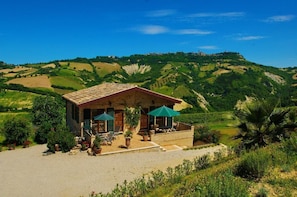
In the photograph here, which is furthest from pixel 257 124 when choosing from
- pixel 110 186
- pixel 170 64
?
pixel 170 64

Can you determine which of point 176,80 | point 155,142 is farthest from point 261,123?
point 176,80

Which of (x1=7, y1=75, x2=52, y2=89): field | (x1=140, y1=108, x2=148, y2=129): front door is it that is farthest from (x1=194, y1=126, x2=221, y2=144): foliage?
(x1=7, y1=75, x2=52, y2=89): field

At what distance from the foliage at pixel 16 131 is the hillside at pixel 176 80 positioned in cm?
5343

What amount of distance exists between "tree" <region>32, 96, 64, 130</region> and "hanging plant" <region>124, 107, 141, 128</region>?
30.1ft

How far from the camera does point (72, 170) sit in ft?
51.1

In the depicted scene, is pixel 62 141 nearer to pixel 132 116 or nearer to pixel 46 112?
pixel 132 116

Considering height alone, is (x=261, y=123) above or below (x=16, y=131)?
above

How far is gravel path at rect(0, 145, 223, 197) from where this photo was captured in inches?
515

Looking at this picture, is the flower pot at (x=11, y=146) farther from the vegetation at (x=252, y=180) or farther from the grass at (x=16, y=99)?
the grass at (x=16, y=99)

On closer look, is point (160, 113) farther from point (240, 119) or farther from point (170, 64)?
point (170, 64)

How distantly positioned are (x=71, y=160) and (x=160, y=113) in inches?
290

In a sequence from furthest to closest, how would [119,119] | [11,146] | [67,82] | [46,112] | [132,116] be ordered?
[67,82]
[46,112]
[132,116]
[119,119]
[11,146]

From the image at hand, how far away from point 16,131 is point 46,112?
233 inches

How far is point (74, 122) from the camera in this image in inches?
961
